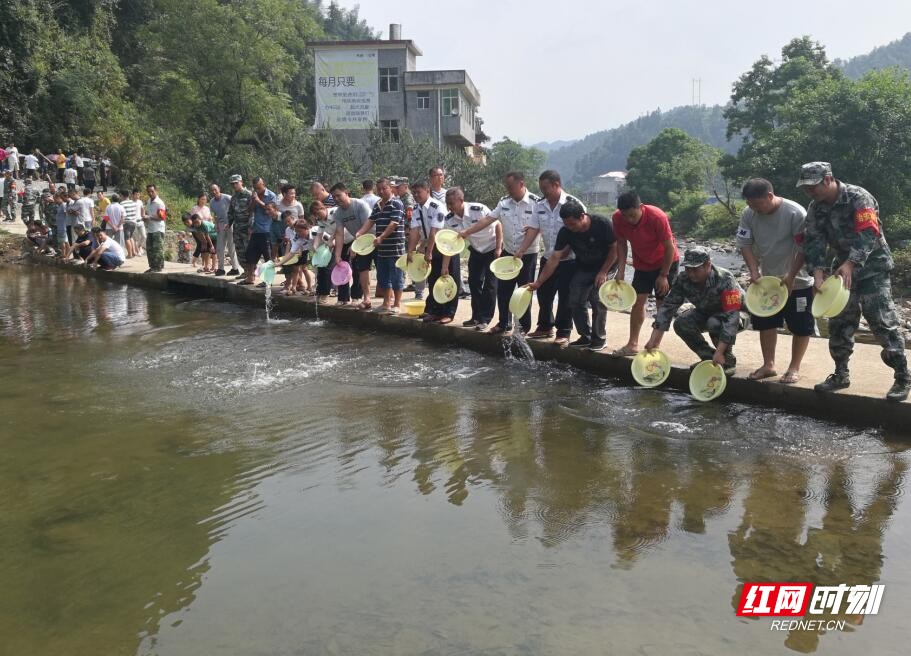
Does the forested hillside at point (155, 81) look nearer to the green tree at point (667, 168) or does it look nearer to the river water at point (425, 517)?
the river water at point (425, 517)

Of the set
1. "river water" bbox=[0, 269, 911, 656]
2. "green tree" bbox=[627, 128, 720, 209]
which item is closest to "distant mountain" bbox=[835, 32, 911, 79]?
"green tree" bbox=[627, 128, 720, 209]

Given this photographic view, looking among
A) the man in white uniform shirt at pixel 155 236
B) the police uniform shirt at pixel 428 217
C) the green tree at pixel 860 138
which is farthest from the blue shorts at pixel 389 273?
the green tree at pixel 860 138

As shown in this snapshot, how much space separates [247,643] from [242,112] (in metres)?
42.0

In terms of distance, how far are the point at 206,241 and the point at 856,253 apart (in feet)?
40.0

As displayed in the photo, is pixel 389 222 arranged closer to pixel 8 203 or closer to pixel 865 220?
pixel 865 220

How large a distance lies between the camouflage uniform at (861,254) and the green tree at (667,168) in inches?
2594

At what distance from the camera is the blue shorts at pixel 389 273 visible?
975 centimetres

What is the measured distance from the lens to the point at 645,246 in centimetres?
675

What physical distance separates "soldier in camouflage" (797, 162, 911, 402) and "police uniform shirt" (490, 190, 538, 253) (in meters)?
3.00

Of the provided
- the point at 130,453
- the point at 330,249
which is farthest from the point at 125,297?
the point at 130,453

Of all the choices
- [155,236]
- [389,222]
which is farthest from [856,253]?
[155,236]

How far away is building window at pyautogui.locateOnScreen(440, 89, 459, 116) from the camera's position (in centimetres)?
4903

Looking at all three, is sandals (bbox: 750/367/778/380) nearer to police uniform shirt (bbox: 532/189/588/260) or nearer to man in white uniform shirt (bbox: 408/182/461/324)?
police uniform shirt (bbox: 532/189/588/260)

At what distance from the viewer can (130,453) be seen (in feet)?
17.5
